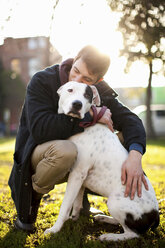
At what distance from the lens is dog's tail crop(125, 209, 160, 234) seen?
233 centimetres

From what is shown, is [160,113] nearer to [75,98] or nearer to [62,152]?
[75,98]

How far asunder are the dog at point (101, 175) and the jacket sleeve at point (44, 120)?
0.28 ft

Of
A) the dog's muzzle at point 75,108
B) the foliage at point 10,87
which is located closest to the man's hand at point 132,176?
the dog's muzzle at point 75,108

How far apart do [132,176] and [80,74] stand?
3.99ft

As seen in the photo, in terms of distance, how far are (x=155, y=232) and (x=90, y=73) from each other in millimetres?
1762

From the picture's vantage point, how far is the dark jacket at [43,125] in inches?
102

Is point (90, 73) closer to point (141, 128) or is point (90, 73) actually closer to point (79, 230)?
point (141, 128)

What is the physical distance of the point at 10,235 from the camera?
2.48 m

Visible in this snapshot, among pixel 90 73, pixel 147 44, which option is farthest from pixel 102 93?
pixel 147 44

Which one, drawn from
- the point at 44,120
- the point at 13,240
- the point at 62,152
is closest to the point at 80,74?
the point at 44,120

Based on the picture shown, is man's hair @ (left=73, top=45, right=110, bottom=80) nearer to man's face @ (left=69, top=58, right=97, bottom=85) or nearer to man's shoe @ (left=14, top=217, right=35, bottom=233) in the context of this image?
man's face @ (left=69, top=58, right=97, bottom=85)

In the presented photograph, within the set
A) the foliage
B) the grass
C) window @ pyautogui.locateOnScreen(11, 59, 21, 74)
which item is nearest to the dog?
the grass

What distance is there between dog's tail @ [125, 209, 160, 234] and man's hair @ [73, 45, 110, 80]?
1.50m

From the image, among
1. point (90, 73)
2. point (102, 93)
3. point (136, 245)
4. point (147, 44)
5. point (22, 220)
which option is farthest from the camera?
point (147, 44)
